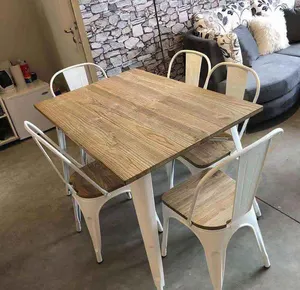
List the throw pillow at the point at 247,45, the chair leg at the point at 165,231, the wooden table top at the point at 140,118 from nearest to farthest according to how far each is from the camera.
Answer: the wooden table top at the point at 140,118
the chair leg at the point at 165,231
the throw pillow at the point at 247,45

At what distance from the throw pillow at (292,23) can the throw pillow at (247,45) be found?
53 cm

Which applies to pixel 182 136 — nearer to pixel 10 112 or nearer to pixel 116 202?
pixel 116 202

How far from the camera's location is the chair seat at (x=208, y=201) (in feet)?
4.51

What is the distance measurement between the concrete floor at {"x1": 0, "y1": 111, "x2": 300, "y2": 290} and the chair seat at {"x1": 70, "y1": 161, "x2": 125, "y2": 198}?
44cm

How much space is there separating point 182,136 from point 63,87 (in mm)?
2470

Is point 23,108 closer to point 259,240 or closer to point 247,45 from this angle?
point 247,45

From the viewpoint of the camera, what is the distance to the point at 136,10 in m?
2.86

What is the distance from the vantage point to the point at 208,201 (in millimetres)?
1480

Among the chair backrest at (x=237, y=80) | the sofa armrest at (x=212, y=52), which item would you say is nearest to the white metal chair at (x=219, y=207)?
the chair backrest at (x=237, y=80)

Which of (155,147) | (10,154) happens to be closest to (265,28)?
(155,147)

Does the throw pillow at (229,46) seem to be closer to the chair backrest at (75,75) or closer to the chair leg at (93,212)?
the chair backrest at (75,75)

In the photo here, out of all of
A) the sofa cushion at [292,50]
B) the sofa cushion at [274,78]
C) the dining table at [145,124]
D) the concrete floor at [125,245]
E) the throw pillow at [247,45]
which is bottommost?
the concrete floor at [125,245]

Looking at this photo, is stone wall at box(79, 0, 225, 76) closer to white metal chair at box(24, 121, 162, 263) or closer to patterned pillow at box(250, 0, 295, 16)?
patterned pillow at box(250, 0, 295, 16)

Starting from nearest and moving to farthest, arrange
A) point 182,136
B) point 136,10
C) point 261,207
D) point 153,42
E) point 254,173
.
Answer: point 254,173 < point 182,136 < point 261,207 < point 136,10 < point 153,42
